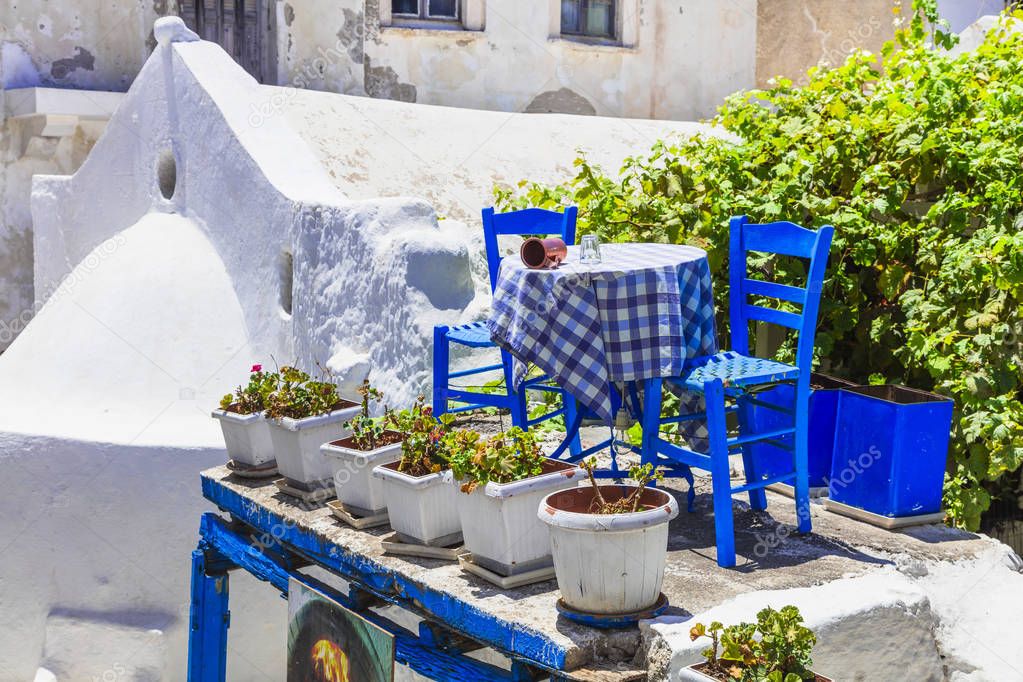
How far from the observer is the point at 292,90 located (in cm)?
866

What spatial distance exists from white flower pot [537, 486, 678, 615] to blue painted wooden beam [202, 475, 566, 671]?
0.17 m

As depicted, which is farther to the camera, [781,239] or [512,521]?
[781,239]

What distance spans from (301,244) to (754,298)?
259 cm

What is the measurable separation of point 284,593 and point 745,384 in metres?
2.09

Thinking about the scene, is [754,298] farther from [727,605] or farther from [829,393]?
[727,605]

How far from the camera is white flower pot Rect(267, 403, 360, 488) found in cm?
468

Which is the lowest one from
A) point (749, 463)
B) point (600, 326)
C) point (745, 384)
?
point (749, 463)

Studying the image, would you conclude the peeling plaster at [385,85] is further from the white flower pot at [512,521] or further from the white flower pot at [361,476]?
the white flower pot at [512,521]

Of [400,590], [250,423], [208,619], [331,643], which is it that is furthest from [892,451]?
[208,619]

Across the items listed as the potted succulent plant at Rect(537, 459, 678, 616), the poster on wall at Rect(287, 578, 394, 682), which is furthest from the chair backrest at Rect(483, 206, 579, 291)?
the potted succulent plant at Rect(537, 459, 678, 616)

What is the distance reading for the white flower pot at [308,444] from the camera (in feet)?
15.4

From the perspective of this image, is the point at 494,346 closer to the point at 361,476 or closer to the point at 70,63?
the point at 361,476

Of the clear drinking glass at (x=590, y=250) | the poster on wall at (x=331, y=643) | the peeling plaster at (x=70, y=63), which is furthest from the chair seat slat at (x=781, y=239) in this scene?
the peeling plaster at (x=70, y=63)

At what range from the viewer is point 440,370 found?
504cm
